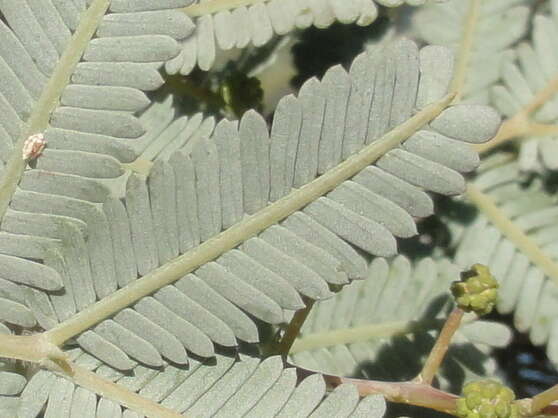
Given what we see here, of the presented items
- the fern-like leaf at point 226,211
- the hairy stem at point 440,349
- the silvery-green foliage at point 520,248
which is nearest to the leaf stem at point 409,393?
the hairy stem at point 440,349

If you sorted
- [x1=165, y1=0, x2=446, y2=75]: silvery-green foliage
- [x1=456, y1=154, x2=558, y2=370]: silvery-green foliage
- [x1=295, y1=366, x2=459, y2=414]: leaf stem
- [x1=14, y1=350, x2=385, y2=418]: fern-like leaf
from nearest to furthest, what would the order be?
[x1=14, y1=350, x2=385, y2=418]: fern-like leaf → [x1=295, y1=366, x2=459, y2=414]: leaf stem → [x1=165, y1=0, x2=446, y2=75]: silvery-green foliage → [x1=456, y1=154, x2=558, y2=370]: silvery-green foliage

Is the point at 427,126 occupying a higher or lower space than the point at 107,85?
lower

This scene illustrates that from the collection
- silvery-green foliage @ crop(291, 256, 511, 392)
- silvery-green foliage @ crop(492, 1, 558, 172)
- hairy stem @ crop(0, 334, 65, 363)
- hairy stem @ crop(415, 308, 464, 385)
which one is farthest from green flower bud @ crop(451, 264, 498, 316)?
hairy stem @ crop(0, 334, 65, 363)

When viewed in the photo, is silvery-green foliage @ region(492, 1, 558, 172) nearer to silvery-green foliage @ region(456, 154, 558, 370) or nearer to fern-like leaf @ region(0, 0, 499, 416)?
silvery-green foliage @ region(456, 154, 558, 370)

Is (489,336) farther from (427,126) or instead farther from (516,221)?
(427,126)

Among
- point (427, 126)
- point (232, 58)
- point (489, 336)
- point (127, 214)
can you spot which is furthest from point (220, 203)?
point (232, 58)

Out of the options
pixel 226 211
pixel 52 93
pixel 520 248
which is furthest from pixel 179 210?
pixel 520 248

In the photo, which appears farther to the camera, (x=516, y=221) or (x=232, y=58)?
(x=232, y=58)
